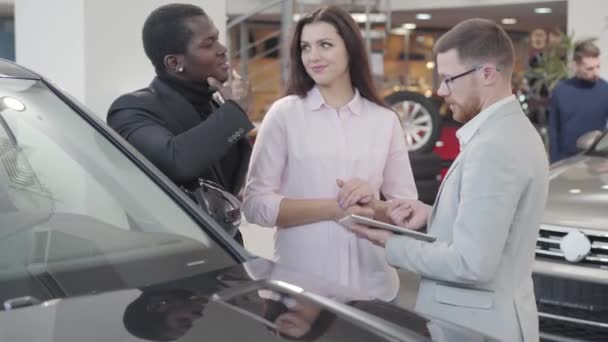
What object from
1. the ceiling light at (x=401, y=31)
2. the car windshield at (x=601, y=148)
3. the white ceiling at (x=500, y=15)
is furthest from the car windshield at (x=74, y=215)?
the ceiling light at (x=401, y=31)

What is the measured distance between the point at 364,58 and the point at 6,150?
1332 millimetres

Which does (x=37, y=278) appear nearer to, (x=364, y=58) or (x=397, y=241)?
(x=397, y=241)

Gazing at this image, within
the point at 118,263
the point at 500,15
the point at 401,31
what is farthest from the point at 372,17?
the point at 401,31

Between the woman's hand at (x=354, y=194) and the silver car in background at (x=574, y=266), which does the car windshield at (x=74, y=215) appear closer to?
the woman's hand at (x=354, y=194)

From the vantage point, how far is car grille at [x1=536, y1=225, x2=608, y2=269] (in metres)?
4.12

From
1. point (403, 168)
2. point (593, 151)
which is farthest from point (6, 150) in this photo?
point (593, 151)

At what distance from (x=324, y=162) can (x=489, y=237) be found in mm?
889

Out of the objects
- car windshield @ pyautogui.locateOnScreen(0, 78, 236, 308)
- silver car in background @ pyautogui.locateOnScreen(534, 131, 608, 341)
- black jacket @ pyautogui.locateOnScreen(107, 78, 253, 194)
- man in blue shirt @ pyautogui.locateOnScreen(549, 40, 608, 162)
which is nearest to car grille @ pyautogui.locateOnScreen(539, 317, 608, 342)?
silver car in background @ pyautogui.locateOnScreen(534, 131, 608, 341)

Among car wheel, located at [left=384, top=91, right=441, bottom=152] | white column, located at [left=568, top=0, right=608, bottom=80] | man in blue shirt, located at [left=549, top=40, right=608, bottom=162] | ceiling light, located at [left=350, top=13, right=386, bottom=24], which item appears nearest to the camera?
man in blue shirt, located at [left=549, top=40, right=608, bottom=162]

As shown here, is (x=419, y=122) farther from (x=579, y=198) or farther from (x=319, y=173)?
(x=319, y=173)

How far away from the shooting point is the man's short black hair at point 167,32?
265 cm

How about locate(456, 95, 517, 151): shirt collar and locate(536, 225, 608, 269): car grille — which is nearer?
locate(456, 95, 517, 151): shirt collar

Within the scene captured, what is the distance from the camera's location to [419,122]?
10039 millimetres

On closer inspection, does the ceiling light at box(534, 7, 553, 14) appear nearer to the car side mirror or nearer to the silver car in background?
the car side mirror
